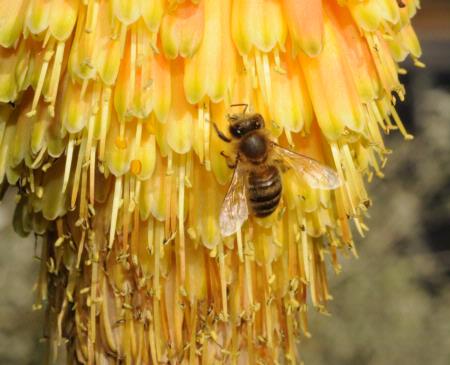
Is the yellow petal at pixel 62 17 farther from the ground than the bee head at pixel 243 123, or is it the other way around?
the yellow petal at pixel 62 17

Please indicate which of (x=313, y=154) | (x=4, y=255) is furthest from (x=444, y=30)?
(x=313, y=154)

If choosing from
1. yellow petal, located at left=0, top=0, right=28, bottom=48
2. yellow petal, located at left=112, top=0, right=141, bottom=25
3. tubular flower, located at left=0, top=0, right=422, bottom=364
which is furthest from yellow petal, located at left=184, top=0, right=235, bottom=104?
yellow petal, located at left=0, top=0, right=28, bottom=48

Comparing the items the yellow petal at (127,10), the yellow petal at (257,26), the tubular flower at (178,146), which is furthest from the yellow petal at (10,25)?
the yellow petal at (257,26)

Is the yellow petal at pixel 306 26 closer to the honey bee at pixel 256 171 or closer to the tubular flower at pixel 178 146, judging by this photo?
the tubular flower at pixel 178 146

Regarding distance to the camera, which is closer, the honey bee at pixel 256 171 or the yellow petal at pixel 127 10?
the yellow petal at pixel 127 10

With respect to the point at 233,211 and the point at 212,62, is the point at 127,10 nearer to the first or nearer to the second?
the point at 212,62

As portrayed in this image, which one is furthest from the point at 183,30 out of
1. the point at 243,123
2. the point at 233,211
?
the point at 233,211

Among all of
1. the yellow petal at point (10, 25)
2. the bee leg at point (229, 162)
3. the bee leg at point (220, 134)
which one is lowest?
the bee leg at point (229, 162)

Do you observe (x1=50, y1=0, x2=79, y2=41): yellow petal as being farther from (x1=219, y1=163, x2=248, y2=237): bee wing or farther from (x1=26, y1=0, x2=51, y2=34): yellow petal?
(x1=219, y1=163, x2=248, y2=237): bee wing
